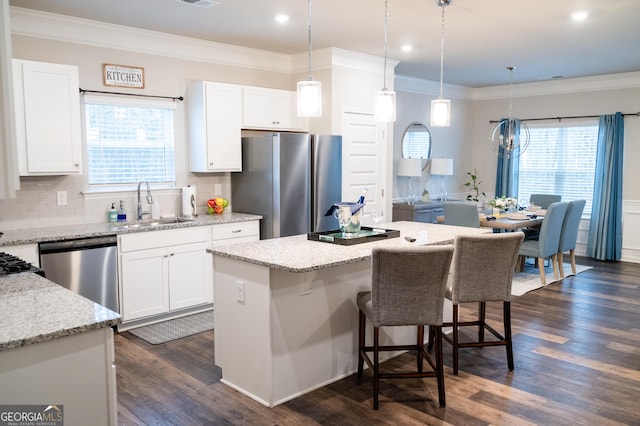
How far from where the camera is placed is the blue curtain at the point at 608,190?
7328mm

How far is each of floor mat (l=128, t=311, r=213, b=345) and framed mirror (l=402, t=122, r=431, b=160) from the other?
434 centimetres

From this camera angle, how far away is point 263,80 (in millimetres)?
5816

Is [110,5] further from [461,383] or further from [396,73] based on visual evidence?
[396,73]

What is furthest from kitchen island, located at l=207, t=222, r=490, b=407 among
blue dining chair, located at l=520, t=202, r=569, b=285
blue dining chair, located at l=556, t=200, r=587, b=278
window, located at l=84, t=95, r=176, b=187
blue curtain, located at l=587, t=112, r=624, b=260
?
blue curtain, located at l=587, t=112, r=624, b=260

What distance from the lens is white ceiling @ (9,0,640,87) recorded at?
13.2 feet

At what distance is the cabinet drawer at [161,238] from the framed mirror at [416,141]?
4.02 metres

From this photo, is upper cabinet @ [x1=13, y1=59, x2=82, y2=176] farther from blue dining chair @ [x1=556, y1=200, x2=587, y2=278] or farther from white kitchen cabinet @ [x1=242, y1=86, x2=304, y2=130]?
blue dining chair @ [x1=556, y1=200, x2=587, y2=278]

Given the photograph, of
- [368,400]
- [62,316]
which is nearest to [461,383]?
[368,400]

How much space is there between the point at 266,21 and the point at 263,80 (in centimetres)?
136

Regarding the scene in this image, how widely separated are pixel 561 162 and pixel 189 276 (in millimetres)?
6116

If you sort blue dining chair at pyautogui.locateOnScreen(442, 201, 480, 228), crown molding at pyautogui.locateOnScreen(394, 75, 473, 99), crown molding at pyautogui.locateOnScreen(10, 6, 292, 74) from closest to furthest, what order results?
crown molding at pyautogui.locateOnScreen(10, 6, 292, 74)
blue dining chair at pyautogui.locateOnScreen(442, 201, 480, 228)
crown molding at pyautogui.locateOnScreen(394, 75, 473, 99)

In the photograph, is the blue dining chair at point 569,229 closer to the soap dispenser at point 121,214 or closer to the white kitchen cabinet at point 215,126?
the white kitchen cabinet at point 215,126

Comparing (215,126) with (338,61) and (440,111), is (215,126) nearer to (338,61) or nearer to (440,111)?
(338,61)

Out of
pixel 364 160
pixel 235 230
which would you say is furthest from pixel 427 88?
pixel 235 230
